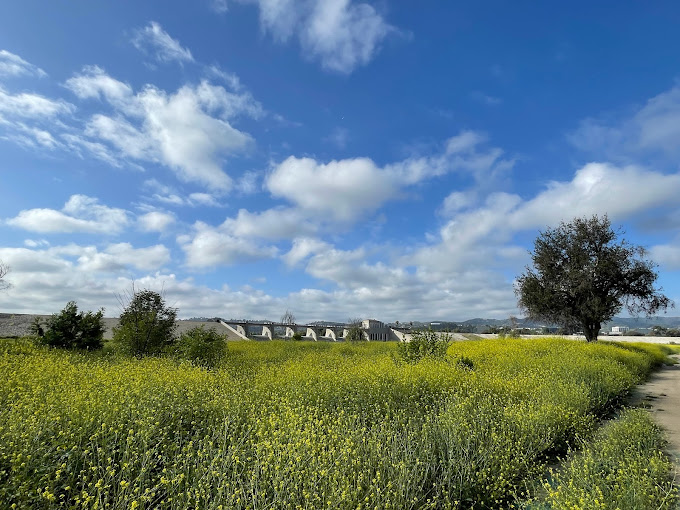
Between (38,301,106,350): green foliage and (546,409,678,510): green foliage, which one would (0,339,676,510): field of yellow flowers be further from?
(38,301,106,350): green foliage

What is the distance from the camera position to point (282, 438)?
4.51 meters

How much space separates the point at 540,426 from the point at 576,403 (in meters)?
2.02

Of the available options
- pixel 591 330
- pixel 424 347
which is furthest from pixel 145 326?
pixel 591 330

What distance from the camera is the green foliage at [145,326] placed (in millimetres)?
14539

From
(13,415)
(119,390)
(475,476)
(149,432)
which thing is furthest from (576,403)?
(13,415)

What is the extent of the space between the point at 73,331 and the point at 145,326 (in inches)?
118

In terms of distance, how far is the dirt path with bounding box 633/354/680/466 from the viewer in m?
6.59

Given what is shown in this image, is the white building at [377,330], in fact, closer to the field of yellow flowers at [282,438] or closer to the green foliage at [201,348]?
the green foliage at [201,348]

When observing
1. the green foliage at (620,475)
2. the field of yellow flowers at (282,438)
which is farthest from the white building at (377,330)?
the green foliage at (620,475)

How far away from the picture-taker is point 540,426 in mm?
5812

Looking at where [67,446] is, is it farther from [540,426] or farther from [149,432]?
[540,426]

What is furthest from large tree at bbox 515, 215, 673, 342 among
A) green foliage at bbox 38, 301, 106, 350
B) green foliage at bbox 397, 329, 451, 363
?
green foliage at bbox 38, 301, 106, 350

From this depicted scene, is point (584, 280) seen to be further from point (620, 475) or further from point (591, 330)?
point (620, 475)

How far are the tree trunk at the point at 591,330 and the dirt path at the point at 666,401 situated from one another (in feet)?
23.5
